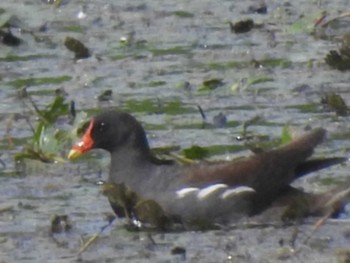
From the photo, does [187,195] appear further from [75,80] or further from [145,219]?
[75,80]

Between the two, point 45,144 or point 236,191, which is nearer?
point 236,191

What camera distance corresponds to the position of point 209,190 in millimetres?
9820

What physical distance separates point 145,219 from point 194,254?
63 cm

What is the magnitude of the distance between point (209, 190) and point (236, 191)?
5.6 inches

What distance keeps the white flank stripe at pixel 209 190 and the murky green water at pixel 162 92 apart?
0.30 meters

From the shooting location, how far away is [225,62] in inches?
521

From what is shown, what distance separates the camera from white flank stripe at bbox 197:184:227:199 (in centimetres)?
981

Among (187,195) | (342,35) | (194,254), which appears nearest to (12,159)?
(187,195)

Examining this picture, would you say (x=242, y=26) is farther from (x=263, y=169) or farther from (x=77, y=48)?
(x=263, y=169)

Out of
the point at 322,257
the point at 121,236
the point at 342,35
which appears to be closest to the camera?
the point at 322,257

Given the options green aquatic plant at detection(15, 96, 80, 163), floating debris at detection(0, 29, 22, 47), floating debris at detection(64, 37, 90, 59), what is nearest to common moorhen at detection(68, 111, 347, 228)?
green aquatic plant at detection(15, 96, 80, 163)

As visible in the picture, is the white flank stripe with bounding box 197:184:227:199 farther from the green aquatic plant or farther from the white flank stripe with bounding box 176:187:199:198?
the green aquatic plant

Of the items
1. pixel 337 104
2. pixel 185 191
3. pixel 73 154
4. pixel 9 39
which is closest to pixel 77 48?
pixel 9 39

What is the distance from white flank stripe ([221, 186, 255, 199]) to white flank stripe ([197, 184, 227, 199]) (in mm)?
36
